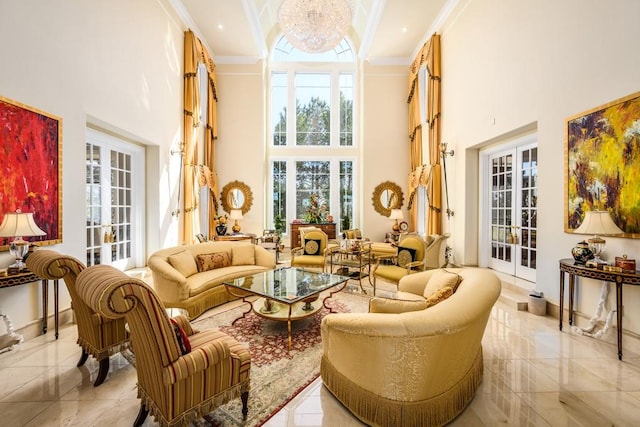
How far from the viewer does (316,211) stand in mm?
8359

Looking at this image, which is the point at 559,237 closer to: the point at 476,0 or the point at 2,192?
the point at 476,0

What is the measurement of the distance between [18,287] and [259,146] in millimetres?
6057

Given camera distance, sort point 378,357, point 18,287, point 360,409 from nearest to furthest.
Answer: point 378,357 → point 360,409 → point 18,287

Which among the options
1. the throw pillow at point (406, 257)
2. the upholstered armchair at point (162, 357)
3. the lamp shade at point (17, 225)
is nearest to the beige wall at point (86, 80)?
the lamp shade at point (17, 225)

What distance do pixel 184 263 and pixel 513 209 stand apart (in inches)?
207

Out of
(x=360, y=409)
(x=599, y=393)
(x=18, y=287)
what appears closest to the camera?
(x=360, y=409)

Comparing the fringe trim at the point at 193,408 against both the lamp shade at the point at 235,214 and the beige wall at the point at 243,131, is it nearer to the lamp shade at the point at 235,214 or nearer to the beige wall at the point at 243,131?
the lamp shade at the point at 235,214

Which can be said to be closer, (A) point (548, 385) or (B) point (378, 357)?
(B) point (378, 357)

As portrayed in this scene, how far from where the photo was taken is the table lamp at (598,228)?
8.91ft

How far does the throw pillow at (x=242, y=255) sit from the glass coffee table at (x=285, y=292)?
88cm

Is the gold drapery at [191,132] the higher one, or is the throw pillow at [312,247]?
the gold drapery at [191,132]

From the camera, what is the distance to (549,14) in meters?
3.60

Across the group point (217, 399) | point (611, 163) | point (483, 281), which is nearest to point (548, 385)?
point (483, 281)

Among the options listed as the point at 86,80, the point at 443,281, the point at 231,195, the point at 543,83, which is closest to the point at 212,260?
the point at 86,80
